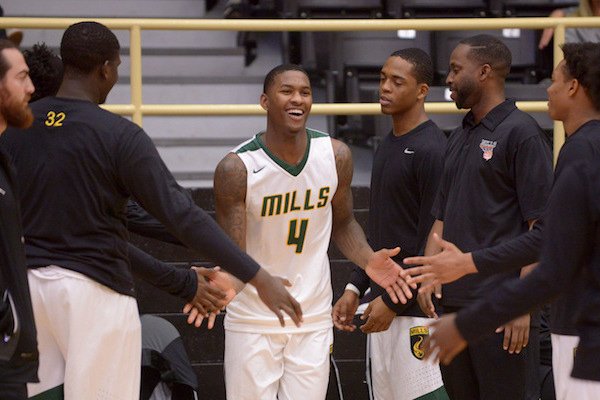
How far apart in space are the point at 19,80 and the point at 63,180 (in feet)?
1.70

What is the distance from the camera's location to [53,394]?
4.73m

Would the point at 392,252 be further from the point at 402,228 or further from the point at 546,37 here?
the point at 546,37

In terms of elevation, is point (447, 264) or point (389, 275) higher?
point (447, 264)

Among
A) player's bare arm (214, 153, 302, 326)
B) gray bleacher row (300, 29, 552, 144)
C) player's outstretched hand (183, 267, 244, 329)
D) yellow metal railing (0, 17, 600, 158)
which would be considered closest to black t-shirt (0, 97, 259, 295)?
player's outstretched hand (183, 267, 244, 329)

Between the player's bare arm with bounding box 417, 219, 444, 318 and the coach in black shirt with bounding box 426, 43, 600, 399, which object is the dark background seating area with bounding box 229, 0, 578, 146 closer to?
the player's bare arm with bounding box 417, 219, 444, 318

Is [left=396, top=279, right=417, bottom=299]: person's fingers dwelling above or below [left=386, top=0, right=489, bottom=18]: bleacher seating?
below

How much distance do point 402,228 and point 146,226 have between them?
4.11ft

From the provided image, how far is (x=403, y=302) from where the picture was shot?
5.69 meters

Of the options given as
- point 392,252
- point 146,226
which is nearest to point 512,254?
point 392,252

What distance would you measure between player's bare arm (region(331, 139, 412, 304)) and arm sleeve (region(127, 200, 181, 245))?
0.80 meters

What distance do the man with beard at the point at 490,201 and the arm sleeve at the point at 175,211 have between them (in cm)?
116

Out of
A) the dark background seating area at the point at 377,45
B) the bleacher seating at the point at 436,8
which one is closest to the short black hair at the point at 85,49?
the dark background seating area at the point at 377,45

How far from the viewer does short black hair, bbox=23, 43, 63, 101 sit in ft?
18.1

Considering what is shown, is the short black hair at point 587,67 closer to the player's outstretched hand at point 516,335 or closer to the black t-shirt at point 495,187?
the black t-shirt at point 495,187
